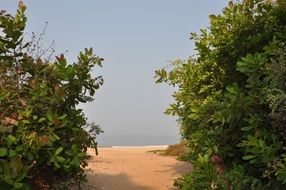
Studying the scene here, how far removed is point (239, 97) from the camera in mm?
5250

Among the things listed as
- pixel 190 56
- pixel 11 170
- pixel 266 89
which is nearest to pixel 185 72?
pixel 190 56

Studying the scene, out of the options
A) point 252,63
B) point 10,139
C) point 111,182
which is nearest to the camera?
point 252,63

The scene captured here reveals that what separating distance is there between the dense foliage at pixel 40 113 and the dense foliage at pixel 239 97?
1685 millimetres

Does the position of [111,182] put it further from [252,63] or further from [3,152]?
[252,63]

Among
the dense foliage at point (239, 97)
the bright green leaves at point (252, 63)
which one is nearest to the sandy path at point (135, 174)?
the dense foliage at point (239, 97)

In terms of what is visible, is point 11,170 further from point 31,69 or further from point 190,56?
point 190,56

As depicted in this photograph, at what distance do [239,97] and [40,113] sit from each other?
2.82 meters

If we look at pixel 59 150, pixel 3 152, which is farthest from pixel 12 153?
pixel 59 150

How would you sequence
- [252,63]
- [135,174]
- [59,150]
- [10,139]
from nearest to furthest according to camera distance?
1. [252,63]
2. [10,139]
3. [59,150]
4. [135,174]

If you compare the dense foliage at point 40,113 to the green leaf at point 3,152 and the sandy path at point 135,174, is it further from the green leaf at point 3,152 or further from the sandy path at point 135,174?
the sandy path at point 135,174

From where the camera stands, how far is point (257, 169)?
554 cm

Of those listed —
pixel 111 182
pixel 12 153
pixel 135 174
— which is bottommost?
pixel 111 182

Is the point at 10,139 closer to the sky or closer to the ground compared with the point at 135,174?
closer to the sky

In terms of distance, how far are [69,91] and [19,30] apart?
3.96 feet
